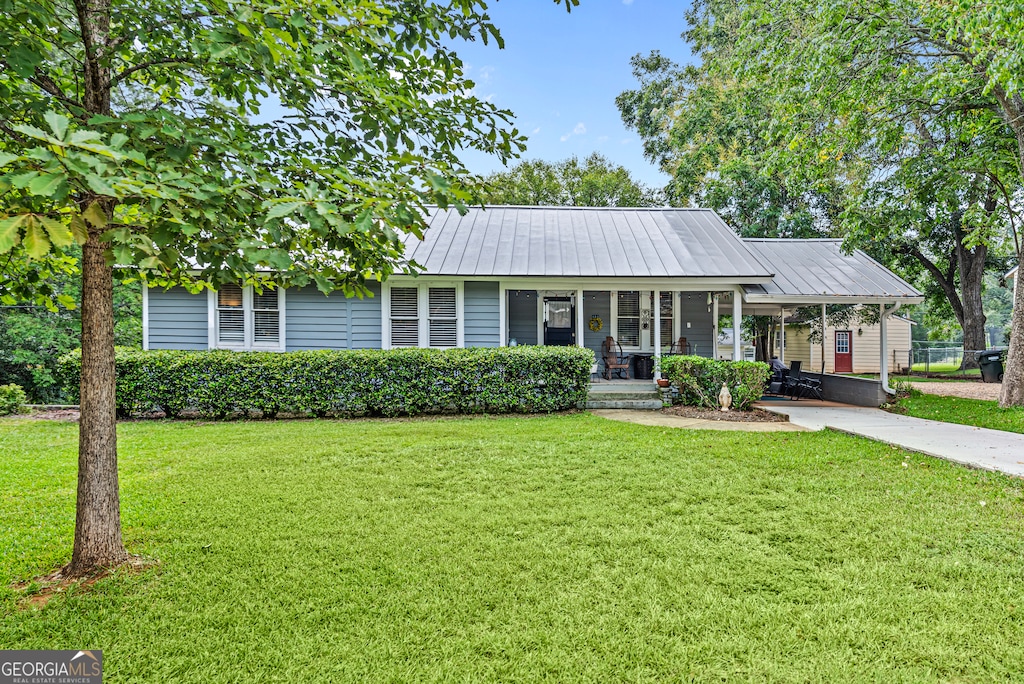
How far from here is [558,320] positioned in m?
13.5

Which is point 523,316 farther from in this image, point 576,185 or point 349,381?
point 576,185

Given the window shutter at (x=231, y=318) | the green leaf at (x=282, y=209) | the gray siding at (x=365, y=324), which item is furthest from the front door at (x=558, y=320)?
the green leaf at (x=282, y=209)

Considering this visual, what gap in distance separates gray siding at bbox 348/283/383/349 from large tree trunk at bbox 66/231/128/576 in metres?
7.15

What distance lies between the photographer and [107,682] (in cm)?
209

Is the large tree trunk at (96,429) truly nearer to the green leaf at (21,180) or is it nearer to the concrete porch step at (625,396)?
the green leaf at (21,180)

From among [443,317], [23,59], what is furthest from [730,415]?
[23,59]

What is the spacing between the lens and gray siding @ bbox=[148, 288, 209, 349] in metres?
9.88

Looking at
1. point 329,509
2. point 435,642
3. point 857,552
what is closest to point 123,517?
point 329,509

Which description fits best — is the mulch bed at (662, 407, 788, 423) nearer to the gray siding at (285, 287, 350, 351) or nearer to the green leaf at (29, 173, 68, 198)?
the gray siding at (285, 287, 350, 351)

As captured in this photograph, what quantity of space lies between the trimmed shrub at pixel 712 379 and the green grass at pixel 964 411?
2678 millimetres

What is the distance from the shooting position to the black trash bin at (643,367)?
1167 cm

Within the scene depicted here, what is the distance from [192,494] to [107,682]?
2676 millimetres

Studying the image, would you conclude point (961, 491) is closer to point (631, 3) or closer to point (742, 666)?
point (742, 666)

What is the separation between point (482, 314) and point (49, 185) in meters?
8.89
